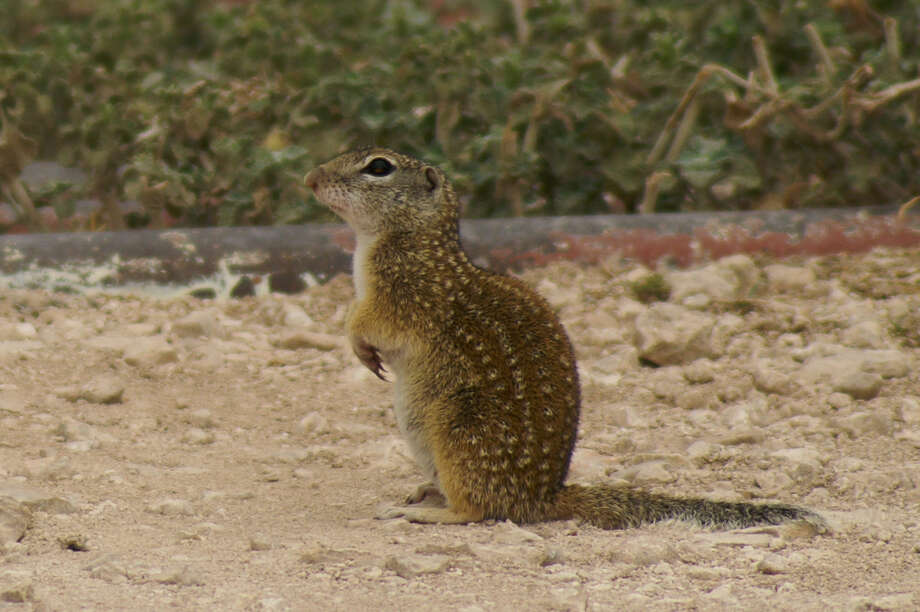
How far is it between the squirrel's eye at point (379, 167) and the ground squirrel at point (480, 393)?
0.80ft

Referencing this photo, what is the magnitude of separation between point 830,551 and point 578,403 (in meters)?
0.85

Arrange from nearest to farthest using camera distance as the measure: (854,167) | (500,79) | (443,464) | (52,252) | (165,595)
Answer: (165,595)
(443,464)
(52,252)
(854,167)
(500,79)

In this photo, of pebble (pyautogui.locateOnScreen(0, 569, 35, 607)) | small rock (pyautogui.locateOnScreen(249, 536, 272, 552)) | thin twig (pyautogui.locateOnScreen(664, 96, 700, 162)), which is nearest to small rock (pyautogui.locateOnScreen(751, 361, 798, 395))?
thin twig (pyautogui.locateOnScreen(664, 96, 700, 162))

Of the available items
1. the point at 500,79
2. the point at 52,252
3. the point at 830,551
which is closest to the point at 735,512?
the point at 830,551

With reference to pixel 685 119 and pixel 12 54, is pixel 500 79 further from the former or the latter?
pixel 12 54

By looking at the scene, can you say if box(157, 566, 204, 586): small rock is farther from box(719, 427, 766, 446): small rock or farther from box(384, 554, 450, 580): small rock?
box(719, 427, 766, 446): small rock

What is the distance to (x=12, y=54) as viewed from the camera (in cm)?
721

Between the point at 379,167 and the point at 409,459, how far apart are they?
1.02m

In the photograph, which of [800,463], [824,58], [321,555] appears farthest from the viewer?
[824,58]

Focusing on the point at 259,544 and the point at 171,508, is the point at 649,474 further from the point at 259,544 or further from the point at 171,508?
the point at 171,508

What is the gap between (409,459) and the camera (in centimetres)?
467

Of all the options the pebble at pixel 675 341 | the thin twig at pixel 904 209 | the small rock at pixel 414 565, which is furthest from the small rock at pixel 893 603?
the thin twig at pixel 904 209

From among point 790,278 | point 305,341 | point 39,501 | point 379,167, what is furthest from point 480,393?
point 790,278

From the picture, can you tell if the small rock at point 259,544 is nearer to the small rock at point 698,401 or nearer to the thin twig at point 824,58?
the small rock at point 698,401
